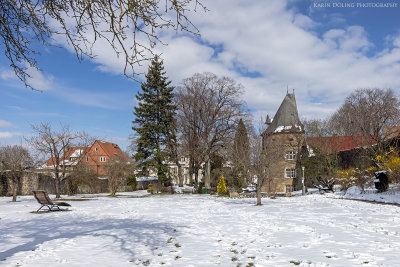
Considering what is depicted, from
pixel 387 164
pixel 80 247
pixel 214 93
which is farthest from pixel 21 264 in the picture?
A: pixel 214 93

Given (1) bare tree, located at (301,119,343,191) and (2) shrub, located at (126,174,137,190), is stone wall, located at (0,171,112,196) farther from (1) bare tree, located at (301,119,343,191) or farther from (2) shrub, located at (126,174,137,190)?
(1) bare tree, located at (301,119,343,191)

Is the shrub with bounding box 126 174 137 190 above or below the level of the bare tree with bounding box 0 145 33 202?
below

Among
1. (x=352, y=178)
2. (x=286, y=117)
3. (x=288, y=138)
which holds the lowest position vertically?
(x=352, y=178)

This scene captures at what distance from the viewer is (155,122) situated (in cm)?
3691

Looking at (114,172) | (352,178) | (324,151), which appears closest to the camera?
(352,178)

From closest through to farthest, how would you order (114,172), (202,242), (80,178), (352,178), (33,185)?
(202,242)
(352,178)
(114,172)
(33,185)
(80,178)

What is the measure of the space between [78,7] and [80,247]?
202 inches

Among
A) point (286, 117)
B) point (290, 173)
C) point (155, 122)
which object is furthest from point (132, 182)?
point (286, 117)

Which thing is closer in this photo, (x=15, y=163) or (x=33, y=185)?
(x=15, y=163)

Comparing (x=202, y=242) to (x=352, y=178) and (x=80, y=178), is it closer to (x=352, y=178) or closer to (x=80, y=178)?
(x=352, y=178)

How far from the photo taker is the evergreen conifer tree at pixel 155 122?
35562mm

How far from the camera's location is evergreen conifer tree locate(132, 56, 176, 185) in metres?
35.6

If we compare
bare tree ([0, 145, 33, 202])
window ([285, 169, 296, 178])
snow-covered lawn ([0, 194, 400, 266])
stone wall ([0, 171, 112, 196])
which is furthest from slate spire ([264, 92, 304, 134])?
snow-covered lawn ([0, 194, 400, 266])

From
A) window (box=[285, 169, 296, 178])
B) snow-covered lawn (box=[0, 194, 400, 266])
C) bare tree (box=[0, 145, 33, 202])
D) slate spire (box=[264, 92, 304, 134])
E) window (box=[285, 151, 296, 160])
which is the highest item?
slate spire (box=[264, 92, 304, 134])
